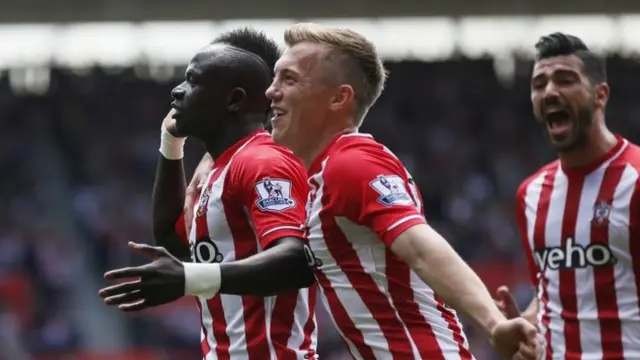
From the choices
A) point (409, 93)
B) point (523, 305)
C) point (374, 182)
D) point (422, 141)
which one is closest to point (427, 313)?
point (374, 182)

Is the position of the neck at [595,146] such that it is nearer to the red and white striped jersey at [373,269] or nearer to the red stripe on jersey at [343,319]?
the red and white striped jersey at [373,269]

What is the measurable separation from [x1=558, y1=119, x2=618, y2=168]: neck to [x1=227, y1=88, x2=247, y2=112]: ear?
1564mm

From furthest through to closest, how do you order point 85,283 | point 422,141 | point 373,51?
point 422,141
point 85,283
point 373,51

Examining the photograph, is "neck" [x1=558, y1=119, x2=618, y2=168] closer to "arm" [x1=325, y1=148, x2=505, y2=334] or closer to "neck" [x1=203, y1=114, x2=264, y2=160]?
"neck" [x1=203, y1=114, x2=264, y2=160]

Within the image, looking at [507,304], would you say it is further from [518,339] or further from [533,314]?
[518,339]

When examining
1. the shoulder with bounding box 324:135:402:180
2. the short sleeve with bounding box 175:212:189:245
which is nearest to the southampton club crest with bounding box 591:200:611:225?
the shoulder with bounding box 324:135:402:180

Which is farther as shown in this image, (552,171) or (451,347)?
(552,171)

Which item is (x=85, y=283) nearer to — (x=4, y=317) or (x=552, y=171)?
(x=4, y=317)

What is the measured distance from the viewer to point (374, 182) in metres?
4.04

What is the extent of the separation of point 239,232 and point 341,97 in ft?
2.38

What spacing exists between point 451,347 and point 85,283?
1390 centimetres

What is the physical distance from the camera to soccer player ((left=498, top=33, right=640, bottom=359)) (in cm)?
544

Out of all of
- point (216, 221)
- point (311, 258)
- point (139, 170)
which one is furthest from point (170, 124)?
point (139, 170)

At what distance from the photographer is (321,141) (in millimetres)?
4539
